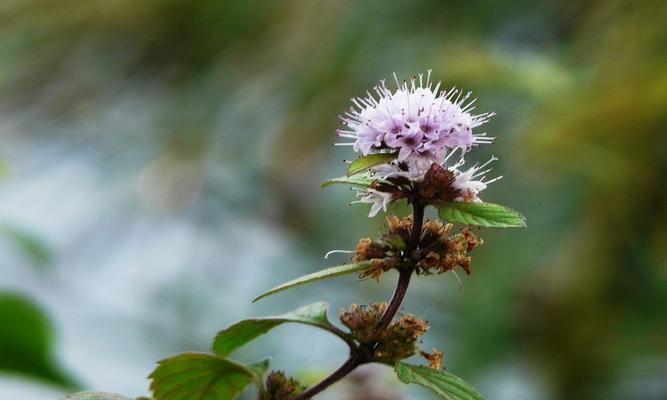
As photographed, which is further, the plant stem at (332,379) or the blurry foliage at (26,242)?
the blurry foliage at (26,242)

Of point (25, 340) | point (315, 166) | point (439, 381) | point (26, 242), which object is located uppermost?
point (315, 166)

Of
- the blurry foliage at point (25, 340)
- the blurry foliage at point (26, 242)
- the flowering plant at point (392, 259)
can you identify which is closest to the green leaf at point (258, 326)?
the flowering plant at point (392, 259)

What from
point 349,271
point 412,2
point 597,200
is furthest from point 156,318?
point 349,271

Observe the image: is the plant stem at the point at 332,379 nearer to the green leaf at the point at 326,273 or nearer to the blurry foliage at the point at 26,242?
the green leaf at the point at 326,273


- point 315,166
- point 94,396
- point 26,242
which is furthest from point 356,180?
point 315,166

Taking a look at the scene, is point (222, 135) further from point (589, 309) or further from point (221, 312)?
point (589, 309)

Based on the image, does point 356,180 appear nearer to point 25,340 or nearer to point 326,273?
point 326,273
